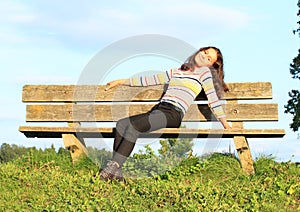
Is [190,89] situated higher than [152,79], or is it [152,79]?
[152,79]

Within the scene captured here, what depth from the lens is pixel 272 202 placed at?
628 cm

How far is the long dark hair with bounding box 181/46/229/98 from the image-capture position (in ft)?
25.7

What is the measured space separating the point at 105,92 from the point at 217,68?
69.5 inches

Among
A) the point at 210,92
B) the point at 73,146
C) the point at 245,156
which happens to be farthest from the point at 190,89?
the point at 73,146

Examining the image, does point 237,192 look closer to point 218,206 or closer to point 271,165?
point 218,206

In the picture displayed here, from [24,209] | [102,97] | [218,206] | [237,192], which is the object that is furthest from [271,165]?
[24,209]

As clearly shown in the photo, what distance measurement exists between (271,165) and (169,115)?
1.65m

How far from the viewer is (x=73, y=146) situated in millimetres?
7902

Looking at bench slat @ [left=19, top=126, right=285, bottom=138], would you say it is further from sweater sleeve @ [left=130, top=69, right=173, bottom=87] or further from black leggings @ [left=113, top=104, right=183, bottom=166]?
sweater sleeve @ [left=130, top=69, right=173, bottom=87]

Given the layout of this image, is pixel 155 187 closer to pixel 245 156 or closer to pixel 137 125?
pixel 137 125

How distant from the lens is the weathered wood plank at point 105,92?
805cm

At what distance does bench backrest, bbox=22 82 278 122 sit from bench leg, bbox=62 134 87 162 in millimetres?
390

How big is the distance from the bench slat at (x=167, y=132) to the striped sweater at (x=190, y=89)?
0.94ft

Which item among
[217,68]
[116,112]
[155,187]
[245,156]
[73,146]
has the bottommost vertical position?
[155,187]
